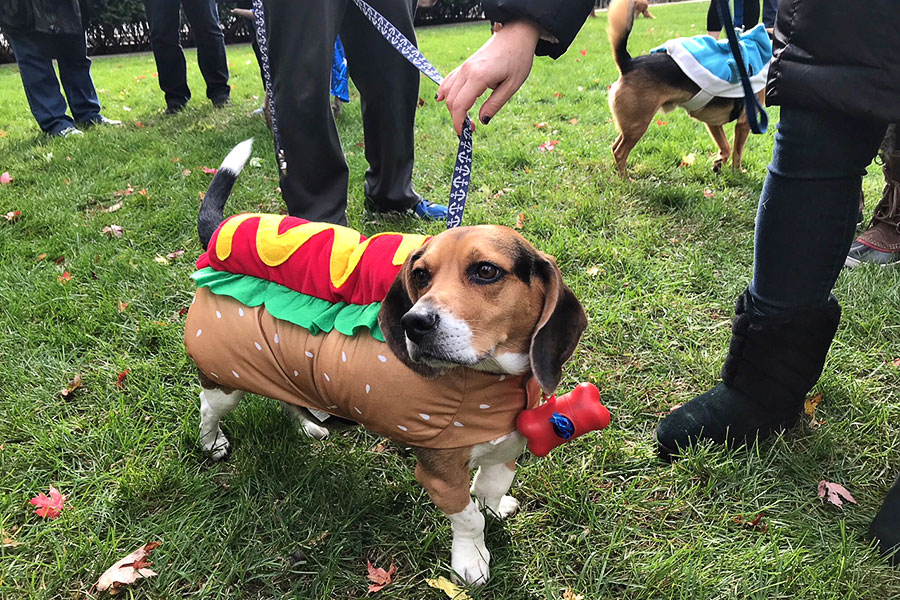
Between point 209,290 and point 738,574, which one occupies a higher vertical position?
point 209,290

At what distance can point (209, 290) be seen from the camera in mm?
1930

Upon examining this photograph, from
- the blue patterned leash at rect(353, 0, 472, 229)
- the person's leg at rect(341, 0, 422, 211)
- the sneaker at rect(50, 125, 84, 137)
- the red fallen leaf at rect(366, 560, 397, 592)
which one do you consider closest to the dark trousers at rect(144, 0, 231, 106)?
the sneaker at rect(50, 125, 84, 137)

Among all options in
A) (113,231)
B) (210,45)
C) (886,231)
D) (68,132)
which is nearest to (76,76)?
(68,132)

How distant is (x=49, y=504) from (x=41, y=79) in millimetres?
5801

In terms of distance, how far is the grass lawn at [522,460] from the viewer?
A: 1.77 metres

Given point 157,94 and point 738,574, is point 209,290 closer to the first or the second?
point 738,574

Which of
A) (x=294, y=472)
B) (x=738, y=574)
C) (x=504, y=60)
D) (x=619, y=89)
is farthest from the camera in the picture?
(x=619, y=89)

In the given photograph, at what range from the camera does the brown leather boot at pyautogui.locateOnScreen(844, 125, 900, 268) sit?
311 cm

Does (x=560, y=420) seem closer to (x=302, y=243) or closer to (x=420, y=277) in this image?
(x=420, y=277)

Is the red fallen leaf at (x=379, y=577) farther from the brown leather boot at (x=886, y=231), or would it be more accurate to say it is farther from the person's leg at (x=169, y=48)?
the person's leg at (x=169, y=48)

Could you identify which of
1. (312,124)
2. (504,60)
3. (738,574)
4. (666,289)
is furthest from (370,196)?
(738,574)

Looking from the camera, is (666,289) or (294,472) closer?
(294,472)

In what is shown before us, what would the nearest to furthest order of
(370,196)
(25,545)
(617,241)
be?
(25,545) → (617,241) → (370,196)

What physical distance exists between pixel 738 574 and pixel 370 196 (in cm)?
304
